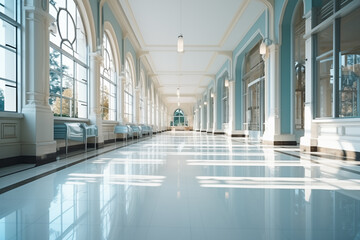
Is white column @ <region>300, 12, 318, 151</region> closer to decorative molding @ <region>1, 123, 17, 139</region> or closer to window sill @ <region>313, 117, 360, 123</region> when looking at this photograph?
window sill @ <region>313, 117, 360, 123</region>

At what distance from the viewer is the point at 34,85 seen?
14.1 feet

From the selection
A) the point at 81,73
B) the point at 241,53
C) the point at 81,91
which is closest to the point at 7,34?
the point at 81,73

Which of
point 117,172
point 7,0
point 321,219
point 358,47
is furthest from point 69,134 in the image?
point 358,47

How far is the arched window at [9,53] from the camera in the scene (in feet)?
13.2

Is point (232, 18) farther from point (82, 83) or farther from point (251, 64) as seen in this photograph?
point (82, 83)

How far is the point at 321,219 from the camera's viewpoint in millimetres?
1801

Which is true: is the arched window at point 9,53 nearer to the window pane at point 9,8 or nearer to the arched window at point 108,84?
the window pane at point 9,8

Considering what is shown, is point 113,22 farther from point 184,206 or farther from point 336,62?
point 184,206

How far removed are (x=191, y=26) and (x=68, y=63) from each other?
240 inches

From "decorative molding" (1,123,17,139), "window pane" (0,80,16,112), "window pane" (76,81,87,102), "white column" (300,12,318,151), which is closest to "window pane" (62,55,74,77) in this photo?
"window pane" (76,81,87,102)

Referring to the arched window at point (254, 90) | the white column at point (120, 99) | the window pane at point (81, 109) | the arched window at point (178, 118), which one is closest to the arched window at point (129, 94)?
the white column at point (120, 99)

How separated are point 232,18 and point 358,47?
515 cm

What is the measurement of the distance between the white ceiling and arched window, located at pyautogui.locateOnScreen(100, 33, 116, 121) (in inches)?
69.9

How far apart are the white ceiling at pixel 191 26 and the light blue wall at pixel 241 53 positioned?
0.93 ft
